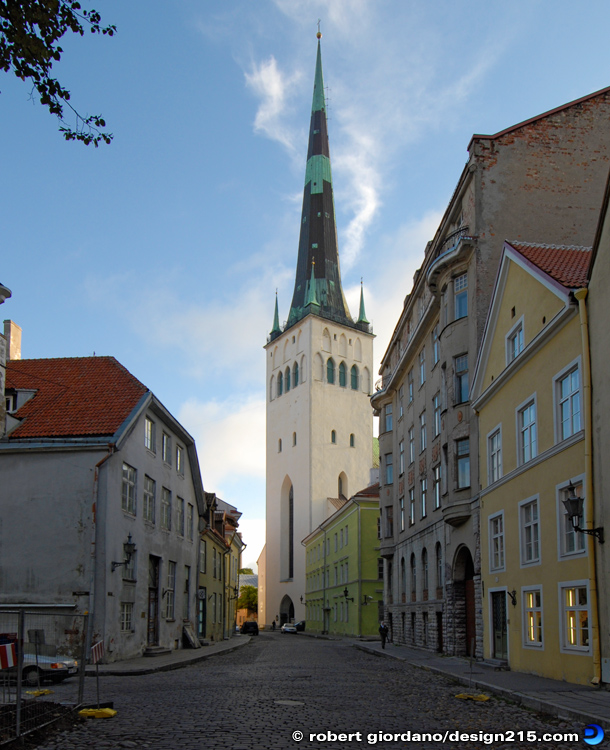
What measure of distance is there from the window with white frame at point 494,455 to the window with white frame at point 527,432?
1.78 metres

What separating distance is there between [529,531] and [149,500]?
598 inches

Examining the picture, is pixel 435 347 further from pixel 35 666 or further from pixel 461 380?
pixel 35 666

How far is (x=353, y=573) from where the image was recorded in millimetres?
55656

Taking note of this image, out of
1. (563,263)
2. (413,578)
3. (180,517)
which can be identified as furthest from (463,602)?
(563,263)

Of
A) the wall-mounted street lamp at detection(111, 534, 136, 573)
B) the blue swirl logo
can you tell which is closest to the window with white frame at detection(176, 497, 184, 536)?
the wall-mounted street lamp at detection(111, 534, 136, 573)

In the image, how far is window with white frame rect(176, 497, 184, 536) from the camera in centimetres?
3473

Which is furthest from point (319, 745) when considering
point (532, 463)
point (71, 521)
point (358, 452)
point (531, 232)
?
point (358, 452)

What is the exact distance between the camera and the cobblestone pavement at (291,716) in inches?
361

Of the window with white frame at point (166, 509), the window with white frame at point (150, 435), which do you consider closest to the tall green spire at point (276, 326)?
the window with white frame at point (166, 509)

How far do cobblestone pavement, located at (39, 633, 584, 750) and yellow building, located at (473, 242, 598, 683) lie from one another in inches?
95.7

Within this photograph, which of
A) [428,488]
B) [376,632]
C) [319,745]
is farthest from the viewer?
[376,632]

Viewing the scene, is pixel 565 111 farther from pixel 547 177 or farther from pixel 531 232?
pixel 531 232

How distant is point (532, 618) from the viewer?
18875 mm

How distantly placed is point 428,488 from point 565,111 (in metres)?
14.8
